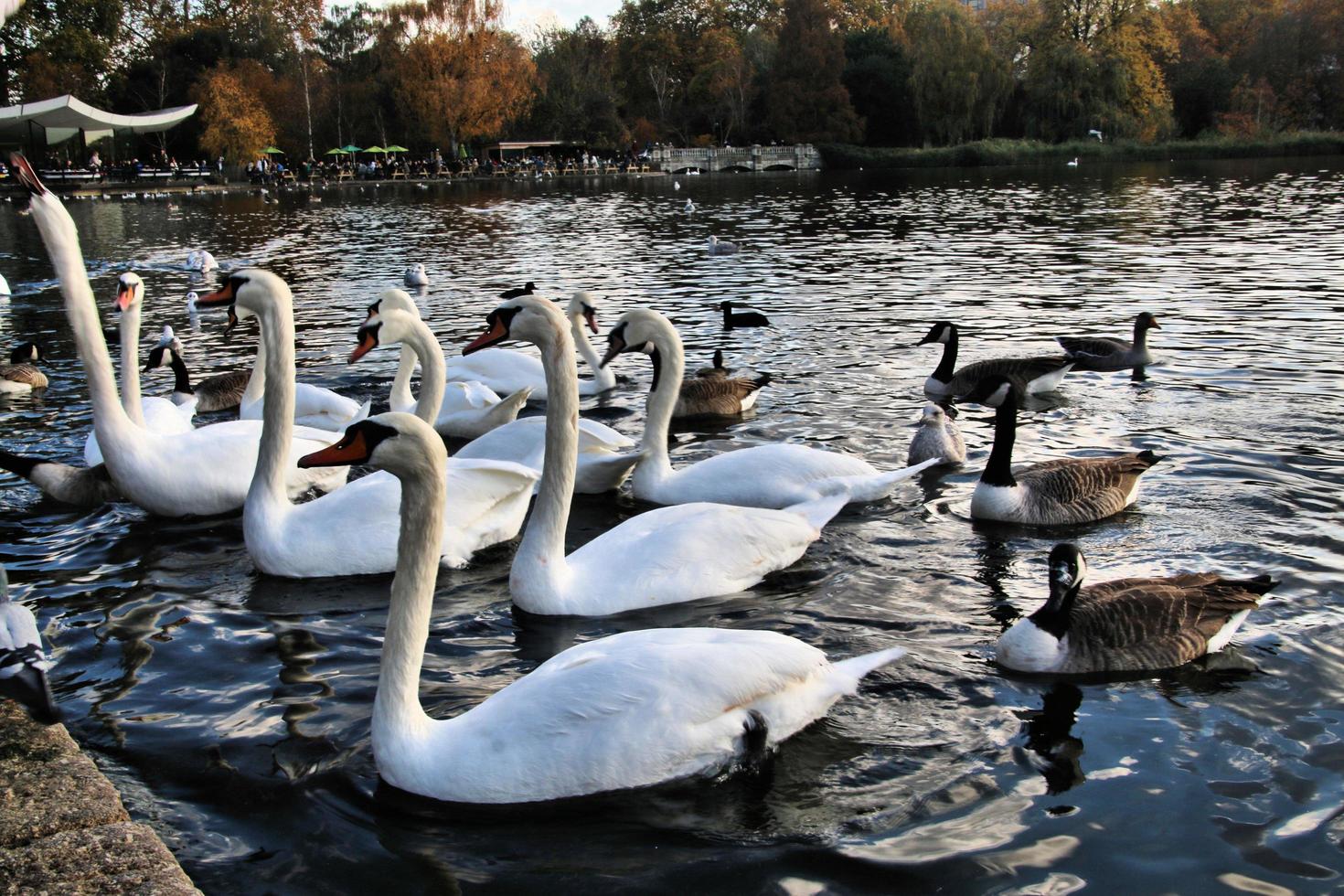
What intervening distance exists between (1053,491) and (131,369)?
5908 millimetres

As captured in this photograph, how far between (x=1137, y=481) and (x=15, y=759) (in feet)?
19.8

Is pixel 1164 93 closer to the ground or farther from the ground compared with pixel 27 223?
farther from the ground

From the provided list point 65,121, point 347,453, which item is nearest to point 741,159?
point 65,121

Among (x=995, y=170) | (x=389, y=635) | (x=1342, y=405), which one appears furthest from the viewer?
(x=995, y=170)

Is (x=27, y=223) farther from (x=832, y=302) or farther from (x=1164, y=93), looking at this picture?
(x=1164, y=93)

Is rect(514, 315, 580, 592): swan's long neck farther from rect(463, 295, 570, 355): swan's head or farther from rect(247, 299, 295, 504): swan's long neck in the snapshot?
rect(247, 299, 295, 504): swan's long neck

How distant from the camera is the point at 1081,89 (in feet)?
228

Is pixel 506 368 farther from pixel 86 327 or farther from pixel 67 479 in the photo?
pixel 86 327

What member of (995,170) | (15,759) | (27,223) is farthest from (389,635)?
(995,170)

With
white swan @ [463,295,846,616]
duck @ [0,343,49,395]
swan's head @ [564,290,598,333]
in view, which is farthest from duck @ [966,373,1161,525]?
duck @ [0,343,49,395]

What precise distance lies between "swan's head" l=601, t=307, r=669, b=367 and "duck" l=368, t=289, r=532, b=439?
1239 mm

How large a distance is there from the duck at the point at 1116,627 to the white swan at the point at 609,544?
135 cm

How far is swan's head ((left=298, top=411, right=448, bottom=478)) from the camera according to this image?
153 inches

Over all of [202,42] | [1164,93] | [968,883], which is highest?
[202,42]
